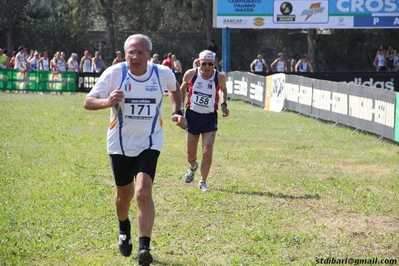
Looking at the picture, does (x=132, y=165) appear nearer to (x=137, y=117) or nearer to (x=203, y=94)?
(x=137, y=117)

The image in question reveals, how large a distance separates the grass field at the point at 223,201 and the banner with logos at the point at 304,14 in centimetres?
1718

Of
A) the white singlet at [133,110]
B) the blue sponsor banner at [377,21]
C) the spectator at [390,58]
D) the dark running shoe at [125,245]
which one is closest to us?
the white singlet at [133,110]

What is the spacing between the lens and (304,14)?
37.1m

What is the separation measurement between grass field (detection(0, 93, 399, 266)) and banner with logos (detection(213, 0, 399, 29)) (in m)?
17.2

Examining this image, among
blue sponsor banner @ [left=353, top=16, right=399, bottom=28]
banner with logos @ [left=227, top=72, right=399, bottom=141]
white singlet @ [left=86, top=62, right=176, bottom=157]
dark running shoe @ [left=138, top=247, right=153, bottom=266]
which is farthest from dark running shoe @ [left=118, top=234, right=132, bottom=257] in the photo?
blue sponsor banner @ [left=353, top=16, right=399, bottom=28]

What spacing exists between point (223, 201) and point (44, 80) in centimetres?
2512

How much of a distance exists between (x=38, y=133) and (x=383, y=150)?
7.80m

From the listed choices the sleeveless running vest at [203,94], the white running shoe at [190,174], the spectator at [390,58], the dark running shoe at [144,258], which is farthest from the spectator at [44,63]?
the dark running shoe at [144,258]

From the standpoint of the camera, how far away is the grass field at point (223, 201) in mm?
8172

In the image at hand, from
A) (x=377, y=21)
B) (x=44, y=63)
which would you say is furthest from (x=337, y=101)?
(x=44, y=63)

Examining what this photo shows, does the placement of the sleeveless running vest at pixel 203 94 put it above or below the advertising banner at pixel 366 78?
above

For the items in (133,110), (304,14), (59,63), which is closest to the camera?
(133,110)

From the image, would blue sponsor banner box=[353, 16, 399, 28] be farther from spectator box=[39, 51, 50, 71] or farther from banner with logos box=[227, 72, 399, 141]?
spectator box=[39, 51, 50, 71]

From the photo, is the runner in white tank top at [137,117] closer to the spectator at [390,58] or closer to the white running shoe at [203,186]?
the white running shoe at [203,186]
